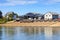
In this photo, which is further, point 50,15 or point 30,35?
point 50,15

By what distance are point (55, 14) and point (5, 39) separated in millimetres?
81006

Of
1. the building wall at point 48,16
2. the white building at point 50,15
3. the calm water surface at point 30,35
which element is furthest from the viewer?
the white building at point 50,15

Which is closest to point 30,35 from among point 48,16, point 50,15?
point 50,15

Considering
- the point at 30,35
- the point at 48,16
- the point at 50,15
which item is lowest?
the point at 30,35

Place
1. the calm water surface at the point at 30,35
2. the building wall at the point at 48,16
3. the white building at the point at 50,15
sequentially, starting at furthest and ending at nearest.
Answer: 1. the white building at the point at 50,15
2. the building wall at the point at 48,16
3. the calm water surface at the point at 30,35

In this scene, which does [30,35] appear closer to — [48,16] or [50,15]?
[50,15]

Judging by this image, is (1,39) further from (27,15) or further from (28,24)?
(27,15)

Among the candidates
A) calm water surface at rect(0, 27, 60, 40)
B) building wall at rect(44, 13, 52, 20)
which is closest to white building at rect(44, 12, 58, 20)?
building wall at rect(44, 13, 52, 20)

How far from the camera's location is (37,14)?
133 metres

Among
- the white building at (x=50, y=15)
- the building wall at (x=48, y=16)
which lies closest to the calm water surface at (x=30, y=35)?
the building wall at (x=48, y=16)

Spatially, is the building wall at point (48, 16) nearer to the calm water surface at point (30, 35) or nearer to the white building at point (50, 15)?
the white building at point (50, 15)

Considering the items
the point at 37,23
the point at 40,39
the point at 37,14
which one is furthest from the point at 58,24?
the point at 37,14

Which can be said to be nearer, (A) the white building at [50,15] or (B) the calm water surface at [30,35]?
(B) the calm water surface at [30,35]

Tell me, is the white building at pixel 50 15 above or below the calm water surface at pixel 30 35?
above
